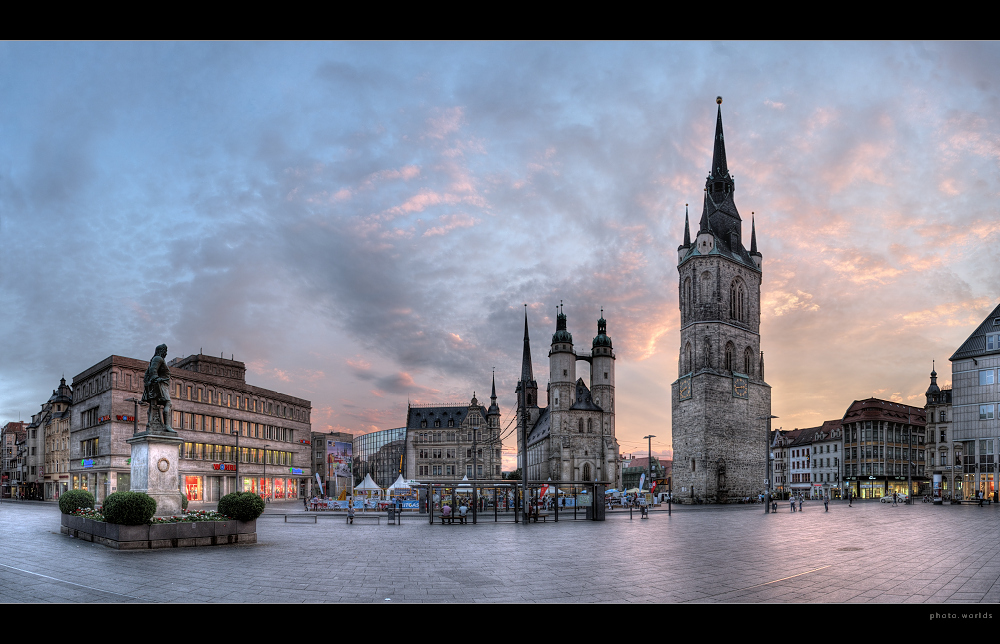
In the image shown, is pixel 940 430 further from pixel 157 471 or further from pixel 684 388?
pixel 157 471

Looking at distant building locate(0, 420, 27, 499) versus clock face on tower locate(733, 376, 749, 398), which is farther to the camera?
distant building locate(0, 420, 27, 499)

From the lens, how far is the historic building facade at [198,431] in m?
62.9

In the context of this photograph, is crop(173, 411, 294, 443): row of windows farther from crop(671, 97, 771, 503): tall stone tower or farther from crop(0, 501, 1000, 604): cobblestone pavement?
crop(671, 97, 771, 503): tall stone tower

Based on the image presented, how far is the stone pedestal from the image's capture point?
67.6 ft

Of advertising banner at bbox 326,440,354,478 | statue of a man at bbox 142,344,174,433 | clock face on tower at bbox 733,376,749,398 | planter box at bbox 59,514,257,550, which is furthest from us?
advertising banner at bbox 326,440,354,478

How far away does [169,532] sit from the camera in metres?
18.6

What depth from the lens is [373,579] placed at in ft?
43.4

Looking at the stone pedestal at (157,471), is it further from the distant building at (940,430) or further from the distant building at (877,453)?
the distant building at (877,453)

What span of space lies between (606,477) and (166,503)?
9250 centimetres

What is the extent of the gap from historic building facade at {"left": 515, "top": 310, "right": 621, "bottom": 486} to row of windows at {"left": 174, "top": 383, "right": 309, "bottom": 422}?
33413 mm

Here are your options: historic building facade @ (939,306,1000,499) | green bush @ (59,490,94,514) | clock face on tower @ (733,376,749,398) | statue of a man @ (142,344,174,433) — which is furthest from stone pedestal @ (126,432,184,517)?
historic building facade @ (939,306,1000,499)

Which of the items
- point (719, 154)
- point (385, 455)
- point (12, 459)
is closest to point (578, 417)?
point (719, 154)
